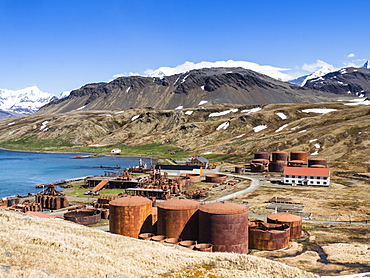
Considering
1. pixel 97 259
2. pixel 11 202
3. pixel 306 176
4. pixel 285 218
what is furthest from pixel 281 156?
pixel 97 259

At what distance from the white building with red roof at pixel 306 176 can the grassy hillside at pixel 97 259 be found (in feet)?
A: 211

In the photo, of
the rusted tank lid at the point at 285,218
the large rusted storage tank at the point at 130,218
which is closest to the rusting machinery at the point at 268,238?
the rusted tank lid at the point at 285,218

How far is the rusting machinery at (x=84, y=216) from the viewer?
59969 millimetres

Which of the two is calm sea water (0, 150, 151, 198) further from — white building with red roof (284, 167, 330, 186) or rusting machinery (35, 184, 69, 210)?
white building with red roof (284, 167, 330, 186)

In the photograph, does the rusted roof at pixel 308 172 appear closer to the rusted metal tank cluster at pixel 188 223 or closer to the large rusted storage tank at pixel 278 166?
the large rusted storage tank at pixel 278 166

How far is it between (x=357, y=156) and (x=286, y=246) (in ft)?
284

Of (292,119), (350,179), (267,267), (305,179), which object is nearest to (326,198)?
(305,179)

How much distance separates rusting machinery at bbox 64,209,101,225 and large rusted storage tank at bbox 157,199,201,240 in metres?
18.4

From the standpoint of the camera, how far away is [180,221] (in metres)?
46.8

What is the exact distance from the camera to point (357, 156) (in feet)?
396

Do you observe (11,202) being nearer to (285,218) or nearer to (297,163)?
(285,218)

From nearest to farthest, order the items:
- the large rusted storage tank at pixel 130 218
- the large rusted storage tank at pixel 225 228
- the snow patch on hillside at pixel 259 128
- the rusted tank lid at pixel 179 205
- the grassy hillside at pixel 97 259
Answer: the grassy hillside at pixel 97 259 < the large rusted storage tank at pixel 225 228 < the rusted tank lid at pixel 179 205 < the large rusted storage tank at pixel 130 218 < the snow patch on hillside at pixel 259 128

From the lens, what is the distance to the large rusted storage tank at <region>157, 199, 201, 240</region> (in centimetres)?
4669

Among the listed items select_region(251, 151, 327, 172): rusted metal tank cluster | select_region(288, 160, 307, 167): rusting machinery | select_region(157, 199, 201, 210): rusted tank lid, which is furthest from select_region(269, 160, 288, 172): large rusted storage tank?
select_region(157, 199, 201, 210): rusted tank lid
